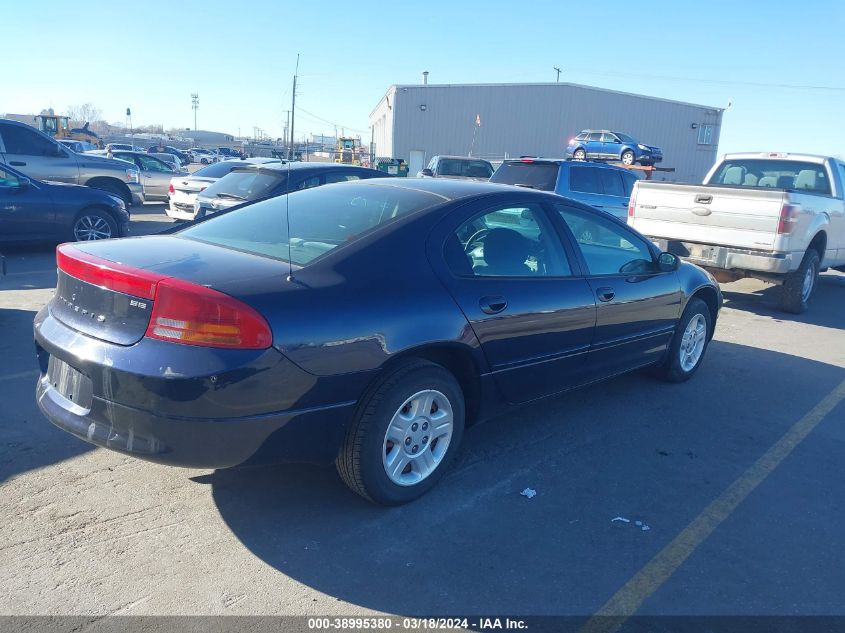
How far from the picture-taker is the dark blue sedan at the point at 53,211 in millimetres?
9570

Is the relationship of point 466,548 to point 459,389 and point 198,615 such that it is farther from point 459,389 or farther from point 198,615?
point 198,615

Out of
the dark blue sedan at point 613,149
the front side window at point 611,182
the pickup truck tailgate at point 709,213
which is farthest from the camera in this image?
the dark blue sedan at point 613,149

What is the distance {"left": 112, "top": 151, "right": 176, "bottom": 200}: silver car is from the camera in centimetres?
1866

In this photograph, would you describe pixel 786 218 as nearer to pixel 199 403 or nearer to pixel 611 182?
pixel 611 182

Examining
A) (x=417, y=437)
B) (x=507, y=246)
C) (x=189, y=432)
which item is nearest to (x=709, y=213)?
(x=507, y=246)

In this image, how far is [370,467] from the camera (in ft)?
10.7

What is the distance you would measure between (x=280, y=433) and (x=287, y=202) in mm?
1567

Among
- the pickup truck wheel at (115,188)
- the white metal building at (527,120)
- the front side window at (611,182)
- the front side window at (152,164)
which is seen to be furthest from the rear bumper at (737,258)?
the white metal building at (527,120)

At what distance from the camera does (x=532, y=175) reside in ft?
40.1

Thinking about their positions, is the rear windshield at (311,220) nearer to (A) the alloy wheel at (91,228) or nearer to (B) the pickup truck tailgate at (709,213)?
(B) the pickup truck tailgate at (709,213)

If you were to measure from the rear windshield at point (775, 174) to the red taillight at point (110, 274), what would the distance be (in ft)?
29.2

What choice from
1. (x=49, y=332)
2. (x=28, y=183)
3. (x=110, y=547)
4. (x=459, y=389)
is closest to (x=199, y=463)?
(x=110, y=547)

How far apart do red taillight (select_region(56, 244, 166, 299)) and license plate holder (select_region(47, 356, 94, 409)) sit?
40cm

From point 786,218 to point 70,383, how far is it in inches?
311
